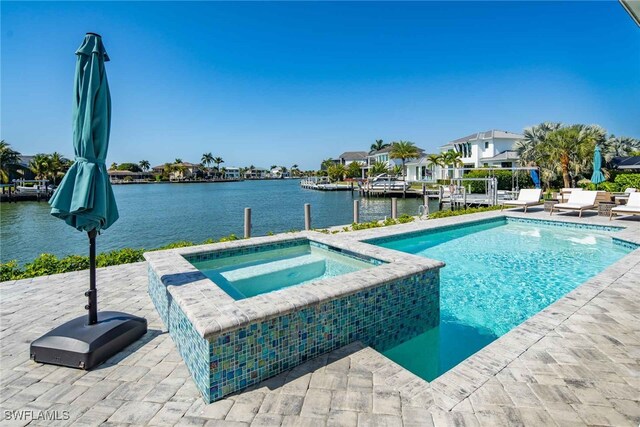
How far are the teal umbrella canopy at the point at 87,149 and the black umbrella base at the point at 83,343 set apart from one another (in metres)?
1.00

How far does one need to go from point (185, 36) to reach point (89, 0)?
6.93m

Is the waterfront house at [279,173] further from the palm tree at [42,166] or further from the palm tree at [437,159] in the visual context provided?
the palm tree at [437,159]

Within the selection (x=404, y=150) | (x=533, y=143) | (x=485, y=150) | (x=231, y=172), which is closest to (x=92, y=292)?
(x=533, y=143)

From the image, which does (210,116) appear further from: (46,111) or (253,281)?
(253,281)

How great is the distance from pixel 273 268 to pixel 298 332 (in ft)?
10.3

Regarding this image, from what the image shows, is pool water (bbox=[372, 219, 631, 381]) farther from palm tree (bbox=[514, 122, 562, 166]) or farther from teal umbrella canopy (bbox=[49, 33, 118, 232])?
palm tree (bbox=[514, 122, 562, 166])

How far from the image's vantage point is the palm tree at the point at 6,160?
132 ft

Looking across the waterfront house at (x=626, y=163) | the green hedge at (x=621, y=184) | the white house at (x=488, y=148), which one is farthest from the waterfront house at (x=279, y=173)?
the green hedge at (x=621, y=184)

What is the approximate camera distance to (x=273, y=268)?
19.9 ft

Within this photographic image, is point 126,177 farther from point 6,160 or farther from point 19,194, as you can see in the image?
point 19,194

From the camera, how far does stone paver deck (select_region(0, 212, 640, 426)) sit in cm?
228

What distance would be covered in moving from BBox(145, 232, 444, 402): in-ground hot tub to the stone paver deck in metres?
0.15

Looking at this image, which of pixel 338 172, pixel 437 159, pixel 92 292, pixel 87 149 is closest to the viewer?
pixel 87 149

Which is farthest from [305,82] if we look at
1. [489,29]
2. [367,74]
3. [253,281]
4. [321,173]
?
[321,173]
